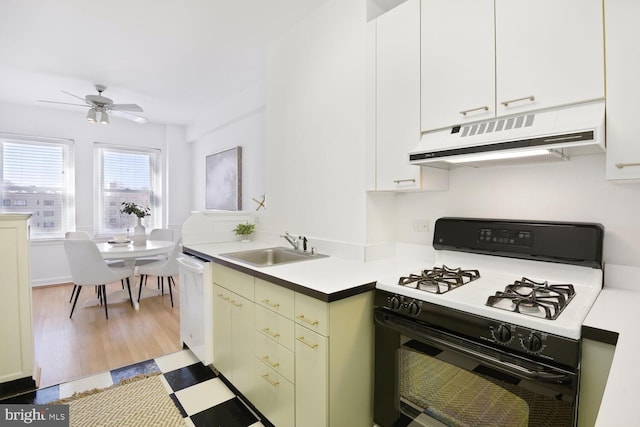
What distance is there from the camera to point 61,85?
383cm

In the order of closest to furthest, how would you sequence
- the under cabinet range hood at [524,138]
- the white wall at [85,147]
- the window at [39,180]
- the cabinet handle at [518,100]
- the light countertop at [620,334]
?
1. the light countertop at [620,334]
2. the under cabinet range hood at [524,138]
3. the cabinet handle at [518,100]
4. the window at [39,180]
5. the white wall at [85,147]

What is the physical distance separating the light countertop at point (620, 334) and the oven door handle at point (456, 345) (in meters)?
0.19

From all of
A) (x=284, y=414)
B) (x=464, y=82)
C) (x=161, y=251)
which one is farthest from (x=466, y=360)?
(x=161, y=251)

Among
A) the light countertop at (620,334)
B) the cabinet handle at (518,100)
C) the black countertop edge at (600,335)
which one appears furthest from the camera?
the cabinet handle at (518,100)

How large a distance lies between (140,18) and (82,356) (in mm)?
2716

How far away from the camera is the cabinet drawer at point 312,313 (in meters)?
1.41

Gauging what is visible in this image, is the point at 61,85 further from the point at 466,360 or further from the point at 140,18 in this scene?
the point at 466,360

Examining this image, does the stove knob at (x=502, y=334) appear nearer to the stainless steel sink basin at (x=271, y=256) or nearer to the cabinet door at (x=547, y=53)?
the cabinet door at (x=547, y=53)

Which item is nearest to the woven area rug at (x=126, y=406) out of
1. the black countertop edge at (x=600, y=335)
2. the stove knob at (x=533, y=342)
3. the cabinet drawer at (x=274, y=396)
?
the cabinet drawer at (x=274, y=396)

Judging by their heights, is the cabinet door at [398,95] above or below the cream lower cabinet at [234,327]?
above

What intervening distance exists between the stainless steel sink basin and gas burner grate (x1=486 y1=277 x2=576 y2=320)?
119cm

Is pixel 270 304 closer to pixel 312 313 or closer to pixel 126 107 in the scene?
pixel 312 313

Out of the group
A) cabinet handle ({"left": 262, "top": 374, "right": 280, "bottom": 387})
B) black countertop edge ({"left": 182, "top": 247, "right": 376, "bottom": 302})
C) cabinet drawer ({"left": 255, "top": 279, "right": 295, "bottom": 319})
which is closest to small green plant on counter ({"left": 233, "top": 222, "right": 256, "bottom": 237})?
black countertop edge ({"left": 182, "top": 247, "right": 376, "bottom": 302})

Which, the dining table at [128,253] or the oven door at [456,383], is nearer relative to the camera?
the oven door at [456,383]
